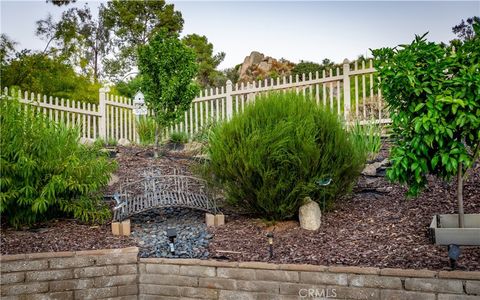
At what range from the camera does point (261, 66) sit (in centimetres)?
1698

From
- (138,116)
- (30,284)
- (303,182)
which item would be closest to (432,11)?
(303,182)

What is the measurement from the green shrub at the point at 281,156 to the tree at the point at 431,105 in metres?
0.87

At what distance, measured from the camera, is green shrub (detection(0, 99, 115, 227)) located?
4.80m

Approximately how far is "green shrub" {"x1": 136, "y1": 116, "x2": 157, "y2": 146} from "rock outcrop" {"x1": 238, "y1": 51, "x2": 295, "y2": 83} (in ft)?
22.7

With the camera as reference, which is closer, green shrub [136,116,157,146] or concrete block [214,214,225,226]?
concrete block [214,214,225,226]

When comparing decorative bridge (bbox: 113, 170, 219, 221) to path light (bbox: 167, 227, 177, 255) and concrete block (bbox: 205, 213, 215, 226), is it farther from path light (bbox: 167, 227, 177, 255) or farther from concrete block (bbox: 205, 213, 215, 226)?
path light (bbox: 167, 227, 177, 255)

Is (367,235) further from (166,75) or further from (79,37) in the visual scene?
(79,37)

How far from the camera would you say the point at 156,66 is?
328 inches

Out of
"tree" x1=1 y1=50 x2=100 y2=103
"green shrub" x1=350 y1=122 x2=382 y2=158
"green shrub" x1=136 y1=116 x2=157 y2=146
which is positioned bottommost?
"green shrub" x1=350 y1=122 x2=382 y2=158

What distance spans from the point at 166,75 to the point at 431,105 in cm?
525

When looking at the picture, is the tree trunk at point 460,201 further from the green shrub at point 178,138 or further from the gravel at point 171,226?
the green shrub at point 178,138

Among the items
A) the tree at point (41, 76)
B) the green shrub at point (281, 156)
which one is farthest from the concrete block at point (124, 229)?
the tree at point (41, 76)

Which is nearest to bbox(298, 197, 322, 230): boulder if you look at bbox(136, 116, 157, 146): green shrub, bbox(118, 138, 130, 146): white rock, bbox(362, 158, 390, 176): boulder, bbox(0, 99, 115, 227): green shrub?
bbox(362, 158, 390, 176): boulder

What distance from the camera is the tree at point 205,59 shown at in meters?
20.5
